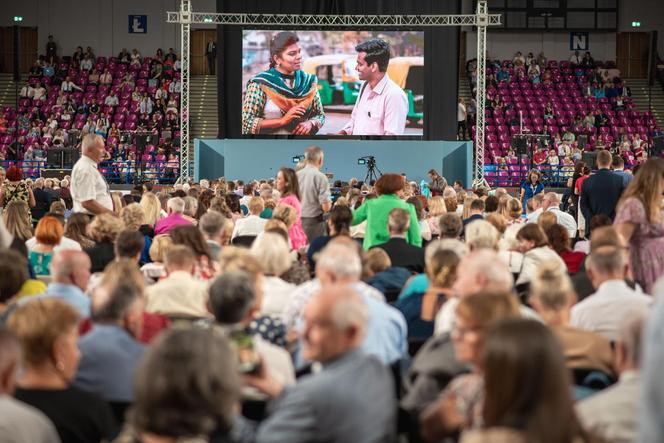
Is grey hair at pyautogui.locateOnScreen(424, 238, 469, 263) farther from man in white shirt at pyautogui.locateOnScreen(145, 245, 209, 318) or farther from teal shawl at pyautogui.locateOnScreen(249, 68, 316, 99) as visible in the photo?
teal shawl at pyautogui.locateOnScreen(249, 68, 316, 99)

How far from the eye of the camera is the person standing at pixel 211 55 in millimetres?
27041

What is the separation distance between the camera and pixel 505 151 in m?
23.1

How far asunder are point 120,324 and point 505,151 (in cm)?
2033

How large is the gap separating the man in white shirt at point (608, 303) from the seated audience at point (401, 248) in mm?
1943

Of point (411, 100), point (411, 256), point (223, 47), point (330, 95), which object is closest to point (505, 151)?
point (411, 100)

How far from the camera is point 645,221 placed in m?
5.58

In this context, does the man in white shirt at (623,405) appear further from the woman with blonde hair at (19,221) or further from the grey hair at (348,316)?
the woman with blonde hair at (19,221)

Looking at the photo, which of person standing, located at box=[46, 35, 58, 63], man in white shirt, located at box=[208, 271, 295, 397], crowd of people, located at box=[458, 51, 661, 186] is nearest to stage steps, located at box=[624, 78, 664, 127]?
crowd of people, located at box=[458, 51, 661, 186]

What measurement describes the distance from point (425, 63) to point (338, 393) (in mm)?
20300

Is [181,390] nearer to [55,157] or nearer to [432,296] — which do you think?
[432,296]

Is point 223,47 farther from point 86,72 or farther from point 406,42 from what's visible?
point 86,72

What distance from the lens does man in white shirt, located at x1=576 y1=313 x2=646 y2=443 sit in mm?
2629

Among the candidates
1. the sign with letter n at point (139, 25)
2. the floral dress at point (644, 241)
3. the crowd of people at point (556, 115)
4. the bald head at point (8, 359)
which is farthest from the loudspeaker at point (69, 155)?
the bald head at point (8, 359)

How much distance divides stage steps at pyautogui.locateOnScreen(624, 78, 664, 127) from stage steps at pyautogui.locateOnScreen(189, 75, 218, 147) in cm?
1169
